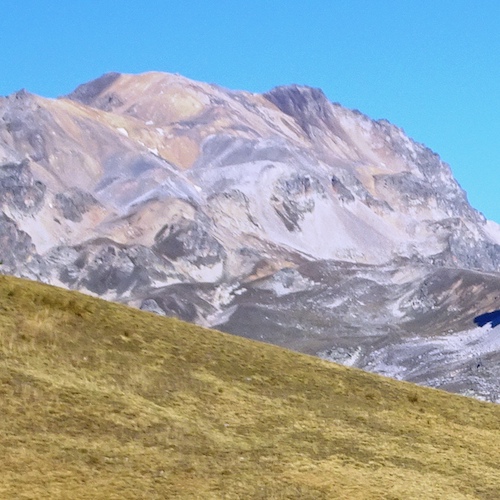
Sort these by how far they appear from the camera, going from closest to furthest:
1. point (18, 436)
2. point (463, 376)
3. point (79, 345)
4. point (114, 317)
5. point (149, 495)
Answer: point (149, 495) < point (18, 436) < point (79, 345) < point (114, 317) < point (463, 376)

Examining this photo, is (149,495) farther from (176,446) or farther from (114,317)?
(114,317)

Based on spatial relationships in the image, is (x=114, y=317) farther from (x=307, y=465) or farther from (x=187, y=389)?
(x=307, y=465)

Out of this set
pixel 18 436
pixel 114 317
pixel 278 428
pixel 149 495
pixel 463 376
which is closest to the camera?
pixel 149 495

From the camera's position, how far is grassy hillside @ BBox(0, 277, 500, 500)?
22.3 meters

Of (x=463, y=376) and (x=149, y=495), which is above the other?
(x=463, y=376)

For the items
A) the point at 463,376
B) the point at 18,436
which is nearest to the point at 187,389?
the point at 18,436

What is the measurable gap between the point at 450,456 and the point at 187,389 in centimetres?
566

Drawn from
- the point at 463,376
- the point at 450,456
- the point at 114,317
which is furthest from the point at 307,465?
the point at 463,376

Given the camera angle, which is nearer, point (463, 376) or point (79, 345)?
point (79, 345)

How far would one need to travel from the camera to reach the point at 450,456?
85.3 feet

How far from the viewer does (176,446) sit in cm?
2384

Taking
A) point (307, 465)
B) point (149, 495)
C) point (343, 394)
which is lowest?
point (149, 495)

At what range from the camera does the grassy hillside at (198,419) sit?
22.3 m

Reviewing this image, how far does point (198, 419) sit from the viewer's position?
25.5 metres
